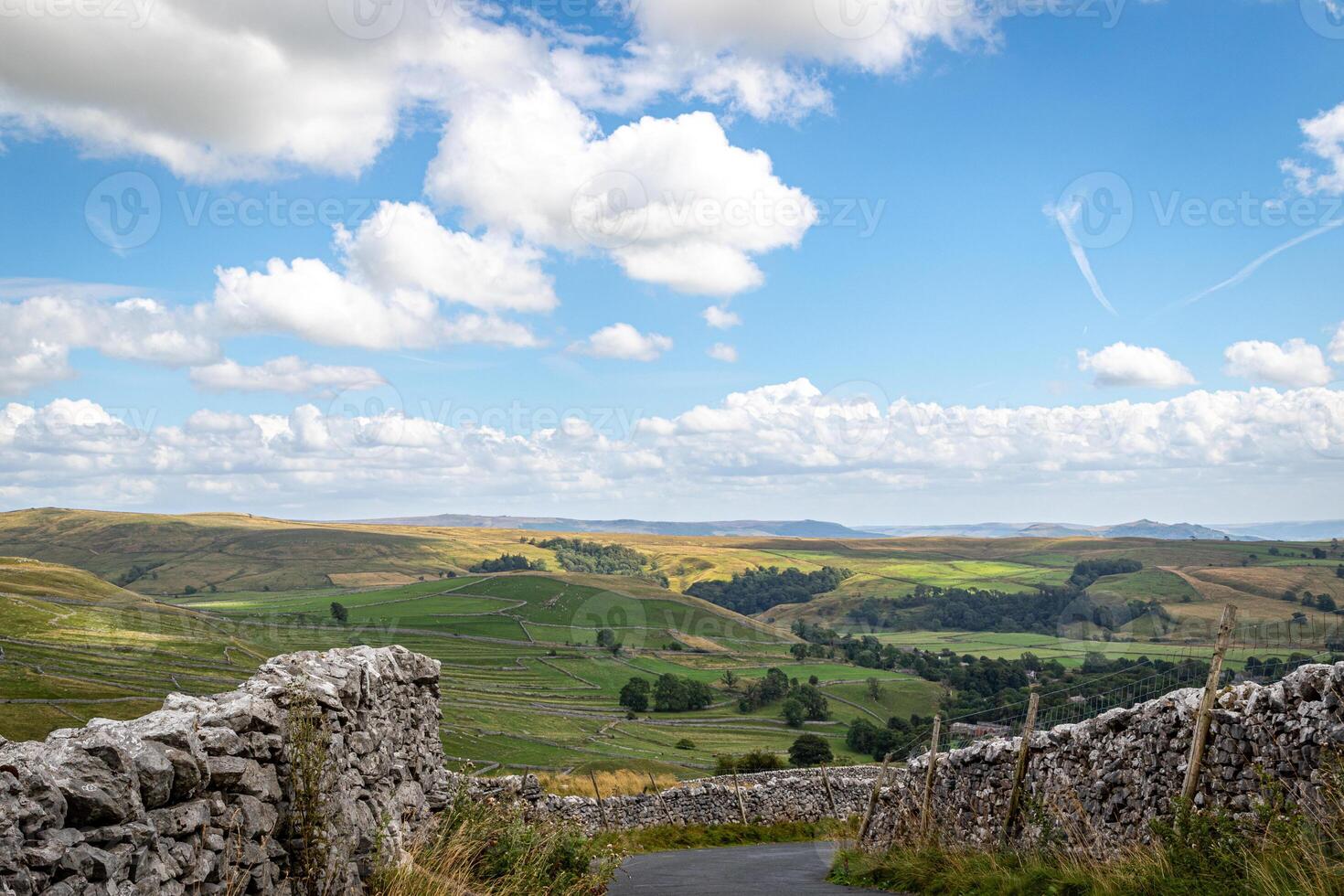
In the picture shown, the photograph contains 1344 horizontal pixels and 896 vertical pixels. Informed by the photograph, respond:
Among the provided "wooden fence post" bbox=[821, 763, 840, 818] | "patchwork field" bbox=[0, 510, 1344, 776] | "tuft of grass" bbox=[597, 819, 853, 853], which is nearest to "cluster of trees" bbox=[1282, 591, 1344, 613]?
"patchwork field" bbox=[0, 510, 1344, 776]

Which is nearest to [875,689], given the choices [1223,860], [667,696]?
[667,696]

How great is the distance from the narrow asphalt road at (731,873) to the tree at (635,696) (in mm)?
93933

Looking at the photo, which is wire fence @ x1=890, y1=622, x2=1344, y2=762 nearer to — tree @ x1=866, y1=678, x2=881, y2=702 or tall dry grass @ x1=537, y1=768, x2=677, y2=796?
tall dry grass @ x1=537, y1=768, x2=677, y2=796

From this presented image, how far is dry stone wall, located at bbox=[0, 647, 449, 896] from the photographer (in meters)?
4.46

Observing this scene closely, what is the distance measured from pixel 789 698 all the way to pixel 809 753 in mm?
49560

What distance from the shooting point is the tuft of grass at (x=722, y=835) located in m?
31.2

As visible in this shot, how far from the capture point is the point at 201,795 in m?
5.76

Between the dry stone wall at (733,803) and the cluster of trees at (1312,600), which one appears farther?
the cluster of trees at (1312,600)

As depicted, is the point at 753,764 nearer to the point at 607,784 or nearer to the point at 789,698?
the point at 607,784

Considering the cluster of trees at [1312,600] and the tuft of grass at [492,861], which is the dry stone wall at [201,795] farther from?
the cluster of trees at [1312,600]

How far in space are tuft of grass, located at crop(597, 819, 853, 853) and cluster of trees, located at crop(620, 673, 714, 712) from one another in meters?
86.2

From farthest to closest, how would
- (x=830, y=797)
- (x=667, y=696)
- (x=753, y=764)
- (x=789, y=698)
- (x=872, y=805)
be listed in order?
1. (x=667, y=696)
2. (x=789, y=698)
3. (x=753, y=764)
4. (x=830, y=797)
5. (x=872, y=805)

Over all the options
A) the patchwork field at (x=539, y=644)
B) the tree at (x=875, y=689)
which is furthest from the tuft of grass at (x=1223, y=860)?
the tree at (x=875, y=689)

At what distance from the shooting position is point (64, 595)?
11994 centimetres
